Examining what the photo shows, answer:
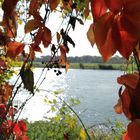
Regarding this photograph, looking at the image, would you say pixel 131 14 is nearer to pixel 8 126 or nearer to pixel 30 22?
pixel 30 22

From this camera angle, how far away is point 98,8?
0.38m

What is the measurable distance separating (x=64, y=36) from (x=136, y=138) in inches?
30.6

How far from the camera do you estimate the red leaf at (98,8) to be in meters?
0.37

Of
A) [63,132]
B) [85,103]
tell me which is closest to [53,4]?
[63,132]

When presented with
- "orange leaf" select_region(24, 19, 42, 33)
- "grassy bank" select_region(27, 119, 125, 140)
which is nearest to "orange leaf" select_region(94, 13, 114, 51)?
"orange leaf" select_region(24, 19, 42, 33)

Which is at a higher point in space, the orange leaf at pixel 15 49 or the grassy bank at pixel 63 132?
the orange leaf at pixel 15 49

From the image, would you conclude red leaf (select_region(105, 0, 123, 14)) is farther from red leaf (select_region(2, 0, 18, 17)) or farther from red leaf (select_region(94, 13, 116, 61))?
red leaf (select_region(2, 0, 18, 17))

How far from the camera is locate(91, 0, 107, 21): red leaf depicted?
14.6 inches

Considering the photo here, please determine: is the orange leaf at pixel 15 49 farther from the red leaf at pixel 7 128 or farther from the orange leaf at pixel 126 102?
the red leaf at pixel 7 128

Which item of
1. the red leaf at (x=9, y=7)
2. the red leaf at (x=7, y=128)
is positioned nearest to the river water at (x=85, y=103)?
the red leaf at (x=7, y=128)

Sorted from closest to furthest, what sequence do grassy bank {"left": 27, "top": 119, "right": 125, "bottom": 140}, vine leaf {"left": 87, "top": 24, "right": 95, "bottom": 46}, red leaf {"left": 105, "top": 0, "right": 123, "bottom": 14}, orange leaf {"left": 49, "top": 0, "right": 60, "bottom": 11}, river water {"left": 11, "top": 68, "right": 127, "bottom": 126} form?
red leaf {"left": 105, "top": 0, "right": 123, "bottom": 14}
vine leaf {"left": 87, "top": 24, "right": 95, "bottom": 46}
orange leaf {"left": 49, "top": 0, "right": 60, "bottom": 11}
grassy bank {"left": 27, "top": 119, "right": 125, "bottom": 140}
river water {"left": 11, "top": 68, "right": 127, "bottom": 126}

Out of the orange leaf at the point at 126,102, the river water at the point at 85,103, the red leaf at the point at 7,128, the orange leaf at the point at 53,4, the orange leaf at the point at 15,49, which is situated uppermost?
the orange leaf at the point at 53,4

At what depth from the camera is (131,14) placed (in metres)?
0.34

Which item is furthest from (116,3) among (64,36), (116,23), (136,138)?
(64,36)
